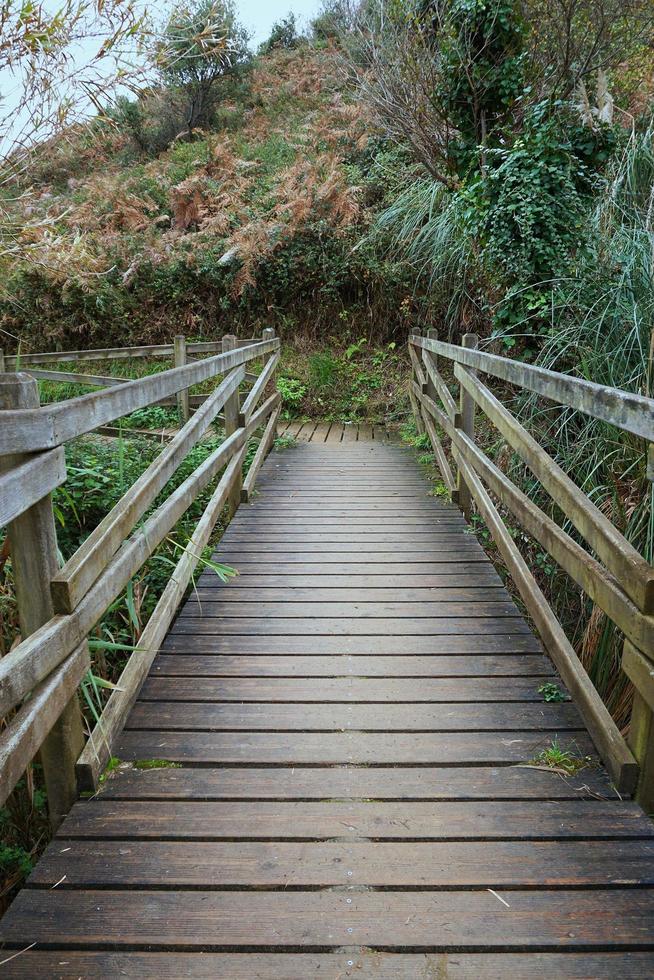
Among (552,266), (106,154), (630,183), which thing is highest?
(106,154)

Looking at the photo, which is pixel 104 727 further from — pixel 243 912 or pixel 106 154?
pixel 106 154

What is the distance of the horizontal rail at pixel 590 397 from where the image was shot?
1.91 meters

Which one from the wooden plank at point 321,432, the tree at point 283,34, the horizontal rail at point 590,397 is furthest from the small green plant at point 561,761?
the tree at point 283,34

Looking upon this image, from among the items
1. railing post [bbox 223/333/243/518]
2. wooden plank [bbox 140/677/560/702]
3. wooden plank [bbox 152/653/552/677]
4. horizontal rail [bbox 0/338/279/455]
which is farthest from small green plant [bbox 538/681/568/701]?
railing post [bbox 223/333/243/518]

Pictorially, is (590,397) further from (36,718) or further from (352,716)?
(36,718)

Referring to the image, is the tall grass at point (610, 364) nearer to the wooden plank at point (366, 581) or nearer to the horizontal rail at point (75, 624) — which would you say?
the wooden plank at point (366, 581)

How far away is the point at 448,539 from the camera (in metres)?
4.57

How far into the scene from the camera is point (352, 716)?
101 inches

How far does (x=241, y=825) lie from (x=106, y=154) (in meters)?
19.6

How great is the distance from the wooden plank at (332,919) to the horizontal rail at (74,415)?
1134mm

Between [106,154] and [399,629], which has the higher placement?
[106,154]

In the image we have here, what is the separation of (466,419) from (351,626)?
221cm

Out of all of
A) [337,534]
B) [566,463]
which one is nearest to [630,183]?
[566,463]

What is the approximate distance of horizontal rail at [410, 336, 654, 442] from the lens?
1.91m
